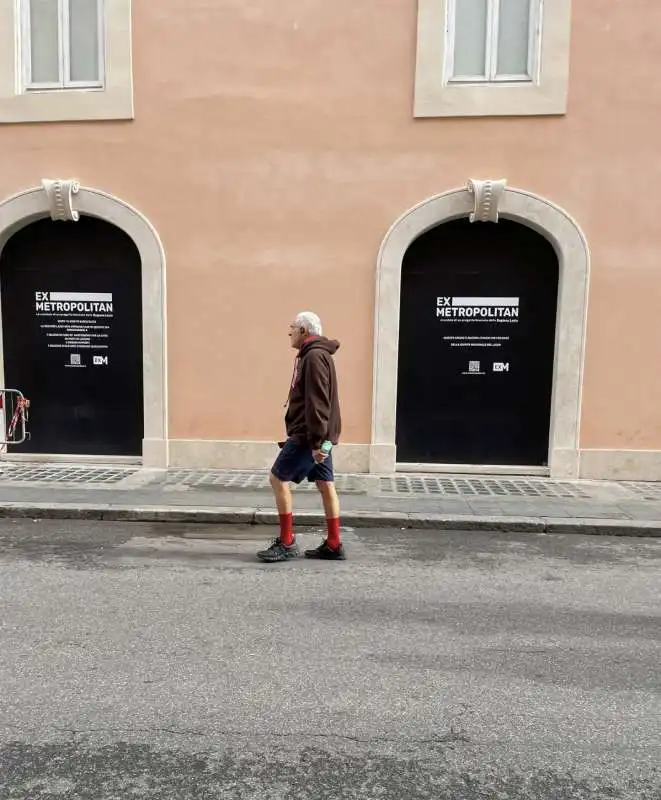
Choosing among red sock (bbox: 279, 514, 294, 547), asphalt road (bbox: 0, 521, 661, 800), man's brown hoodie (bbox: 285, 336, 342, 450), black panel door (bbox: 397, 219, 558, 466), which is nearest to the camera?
asphalt road (bbox: 0, 521, 661, 800)

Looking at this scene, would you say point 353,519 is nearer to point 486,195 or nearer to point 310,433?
point 310,433

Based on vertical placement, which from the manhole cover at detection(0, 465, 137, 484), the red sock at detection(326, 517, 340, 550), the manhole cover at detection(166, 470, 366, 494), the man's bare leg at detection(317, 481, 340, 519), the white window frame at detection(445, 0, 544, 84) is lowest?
the manhole cover at detection(0, 465, 137, 484)

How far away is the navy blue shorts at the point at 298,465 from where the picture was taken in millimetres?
5094

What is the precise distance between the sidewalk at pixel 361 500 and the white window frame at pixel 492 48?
17.2ft

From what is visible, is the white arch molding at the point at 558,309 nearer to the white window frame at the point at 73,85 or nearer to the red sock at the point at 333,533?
the red sock at the point at 333,533

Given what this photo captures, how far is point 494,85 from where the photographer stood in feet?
26.8

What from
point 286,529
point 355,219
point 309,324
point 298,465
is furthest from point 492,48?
point 286,529

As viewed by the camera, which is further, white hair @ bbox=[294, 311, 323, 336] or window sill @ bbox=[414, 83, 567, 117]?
window sill @ bbox=[414, 83, 567, 117]

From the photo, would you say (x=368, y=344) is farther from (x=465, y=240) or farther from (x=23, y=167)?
(x=23, y=167)

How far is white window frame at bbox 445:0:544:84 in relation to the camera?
8.16 m

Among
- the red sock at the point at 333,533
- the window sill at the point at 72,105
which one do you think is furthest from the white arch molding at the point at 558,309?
the window sill at the point at 72,105

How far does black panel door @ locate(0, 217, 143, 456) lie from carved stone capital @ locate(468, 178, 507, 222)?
183 inches

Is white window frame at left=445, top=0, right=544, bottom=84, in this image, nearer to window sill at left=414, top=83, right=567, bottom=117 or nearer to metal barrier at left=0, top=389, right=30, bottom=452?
window sill at left=414, top=83, right=567, bottom=117

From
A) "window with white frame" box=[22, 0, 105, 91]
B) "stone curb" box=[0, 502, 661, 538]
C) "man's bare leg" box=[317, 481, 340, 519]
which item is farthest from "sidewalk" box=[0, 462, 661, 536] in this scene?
"window with white frame" box=[22, 0, 105, 91]
